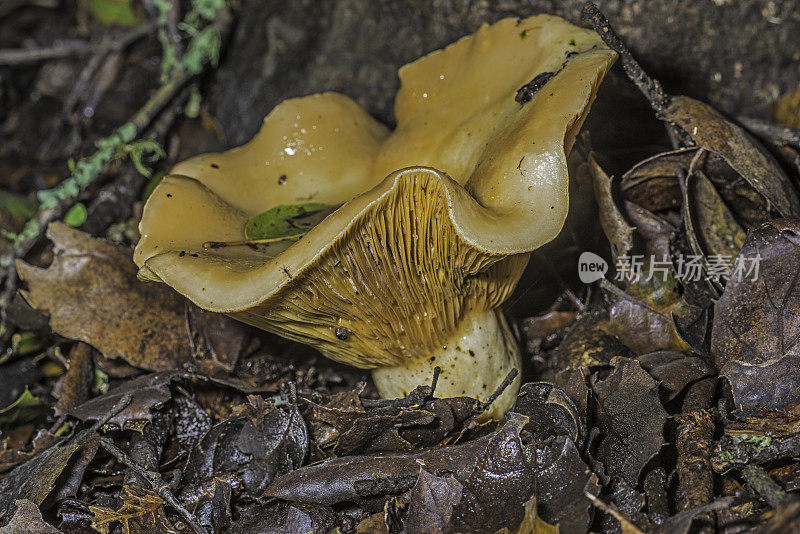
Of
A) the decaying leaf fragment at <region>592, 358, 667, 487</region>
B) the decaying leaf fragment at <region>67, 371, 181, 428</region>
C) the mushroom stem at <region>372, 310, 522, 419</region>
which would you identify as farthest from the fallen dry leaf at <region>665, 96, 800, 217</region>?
the decaying leaf fragment at <region>67, 371, 181, 428</region>

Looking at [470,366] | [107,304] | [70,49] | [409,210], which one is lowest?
[470,366]

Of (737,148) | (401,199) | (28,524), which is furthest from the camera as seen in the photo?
(737,148)

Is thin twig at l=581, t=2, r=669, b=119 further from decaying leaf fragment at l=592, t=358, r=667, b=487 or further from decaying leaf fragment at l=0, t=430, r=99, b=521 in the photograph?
decaying leaf fragment at l=0, t=430, r=99, b=521

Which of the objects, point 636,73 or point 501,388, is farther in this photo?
point 636,73

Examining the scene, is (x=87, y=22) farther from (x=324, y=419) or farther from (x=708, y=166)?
(x=708, y=166)

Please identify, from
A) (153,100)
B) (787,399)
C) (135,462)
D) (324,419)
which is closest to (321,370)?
(324,419)

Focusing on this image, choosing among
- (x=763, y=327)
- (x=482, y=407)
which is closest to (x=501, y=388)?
(x=482, y=407)

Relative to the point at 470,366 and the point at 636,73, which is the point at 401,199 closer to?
the point at 470,366

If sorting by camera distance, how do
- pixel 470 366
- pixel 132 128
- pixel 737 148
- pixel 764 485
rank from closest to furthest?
1. pixel 764 485
2. pixel 470 366
3. pixel 737 148
4. pixel 132 128
